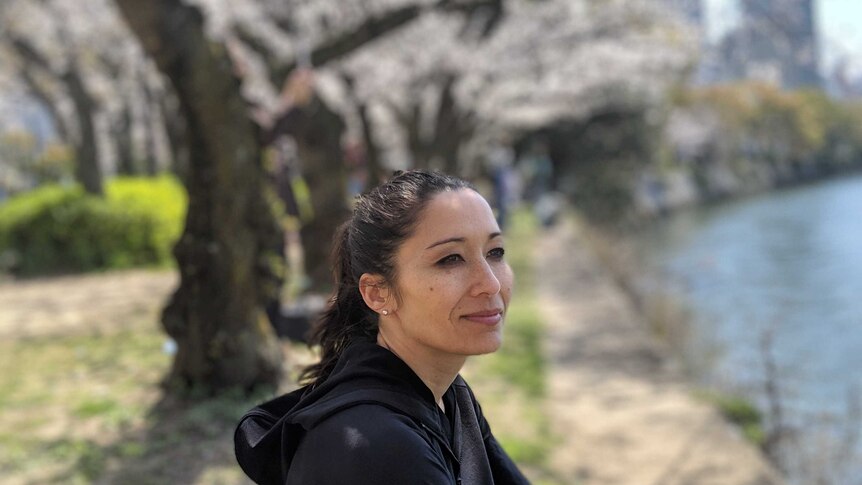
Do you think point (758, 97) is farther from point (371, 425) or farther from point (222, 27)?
point (371, 425)

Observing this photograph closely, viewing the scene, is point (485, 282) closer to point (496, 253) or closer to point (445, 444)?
point (496, 253)

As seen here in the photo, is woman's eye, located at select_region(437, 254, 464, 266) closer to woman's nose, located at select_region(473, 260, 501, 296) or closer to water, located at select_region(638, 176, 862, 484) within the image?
woman's nose, located at select_region(473, 260, 501, 296)

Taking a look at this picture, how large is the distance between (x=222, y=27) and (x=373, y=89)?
4.54 metres

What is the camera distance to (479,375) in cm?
701

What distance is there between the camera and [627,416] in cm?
656

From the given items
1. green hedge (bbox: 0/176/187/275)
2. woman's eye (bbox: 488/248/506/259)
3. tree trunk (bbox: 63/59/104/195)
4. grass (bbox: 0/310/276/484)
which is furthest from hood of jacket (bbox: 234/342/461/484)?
tree trunk (bbox: 63/59/104/195)

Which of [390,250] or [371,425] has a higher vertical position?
[390,250]

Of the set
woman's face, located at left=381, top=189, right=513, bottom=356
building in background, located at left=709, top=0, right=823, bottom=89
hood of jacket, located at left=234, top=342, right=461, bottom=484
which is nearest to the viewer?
hood of jacket, located at left=234, top=342, right=461, bottom=484

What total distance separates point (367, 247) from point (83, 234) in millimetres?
10206

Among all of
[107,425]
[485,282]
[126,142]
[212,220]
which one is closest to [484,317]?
[485,282]

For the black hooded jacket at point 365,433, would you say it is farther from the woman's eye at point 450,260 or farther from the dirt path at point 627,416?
the dirt path at point 627,416

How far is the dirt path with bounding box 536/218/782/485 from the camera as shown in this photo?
536 centimetres

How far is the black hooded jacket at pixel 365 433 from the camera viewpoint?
4.41 feet

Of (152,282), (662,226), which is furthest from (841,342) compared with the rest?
(662,226)
